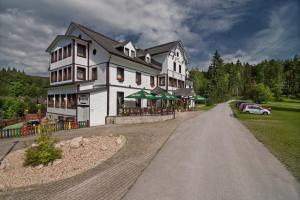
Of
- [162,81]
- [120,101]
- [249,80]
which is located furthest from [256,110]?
[249,80]

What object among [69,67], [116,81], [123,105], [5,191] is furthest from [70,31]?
[5,191]

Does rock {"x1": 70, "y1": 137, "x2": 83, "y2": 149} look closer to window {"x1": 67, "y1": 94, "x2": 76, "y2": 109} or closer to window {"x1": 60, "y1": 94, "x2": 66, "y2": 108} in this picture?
window {"x1": 67, "y1": 94, "x2": 76, "y2": 109}

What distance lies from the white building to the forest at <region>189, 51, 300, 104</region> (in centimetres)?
4240

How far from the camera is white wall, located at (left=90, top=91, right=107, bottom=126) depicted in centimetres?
1912

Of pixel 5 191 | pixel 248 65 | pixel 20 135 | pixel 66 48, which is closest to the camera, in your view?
pixel 5 191

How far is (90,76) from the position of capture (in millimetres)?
23422

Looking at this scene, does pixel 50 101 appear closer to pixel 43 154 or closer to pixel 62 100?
pixel 62 100

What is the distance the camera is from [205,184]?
5594 millimetres

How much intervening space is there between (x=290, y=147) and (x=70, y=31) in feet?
92.6

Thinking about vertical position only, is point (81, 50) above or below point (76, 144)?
above

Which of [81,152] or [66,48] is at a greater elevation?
[66,48]

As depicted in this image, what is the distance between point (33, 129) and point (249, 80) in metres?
106

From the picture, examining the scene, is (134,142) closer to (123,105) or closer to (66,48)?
(123,105)

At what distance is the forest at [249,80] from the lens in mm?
64125
